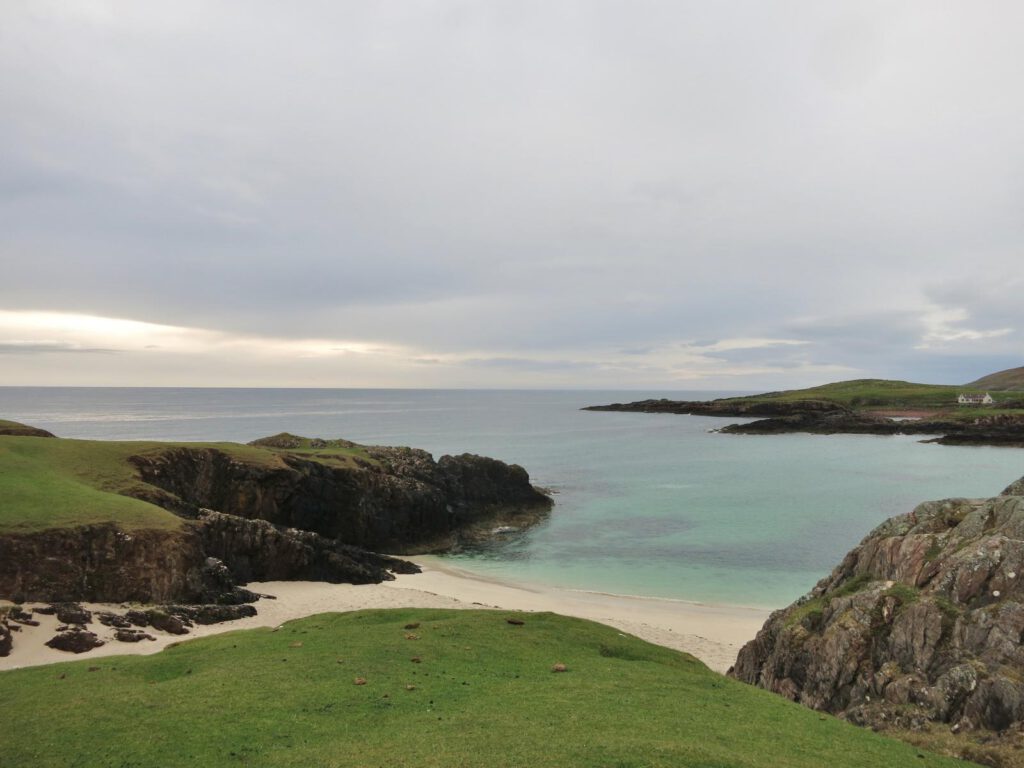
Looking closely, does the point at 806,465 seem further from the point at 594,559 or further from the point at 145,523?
the point at 145,523

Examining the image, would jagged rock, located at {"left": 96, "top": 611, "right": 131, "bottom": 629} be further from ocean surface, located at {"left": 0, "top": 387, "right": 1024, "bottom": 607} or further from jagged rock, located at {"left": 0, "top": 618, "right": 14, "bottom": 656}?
ocean surface, located at {"left": 0, "top": 387, "right": 1024, "bottom": 607}

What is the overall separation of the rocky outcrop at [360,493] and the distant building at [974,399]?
580 ft

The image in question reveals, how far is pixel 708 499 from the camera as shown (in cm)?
7362

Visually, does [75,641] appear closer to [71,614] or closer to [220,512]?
[71,614]

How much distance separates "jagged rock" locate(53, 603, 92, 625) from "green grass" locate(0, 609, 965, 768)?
6.37 meters

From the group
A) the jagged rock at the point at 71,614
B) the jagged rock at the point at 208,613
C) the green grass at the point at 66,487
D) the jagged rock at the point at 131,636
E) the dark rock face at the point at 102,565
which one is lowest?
the jagged rock at the point at 208,613

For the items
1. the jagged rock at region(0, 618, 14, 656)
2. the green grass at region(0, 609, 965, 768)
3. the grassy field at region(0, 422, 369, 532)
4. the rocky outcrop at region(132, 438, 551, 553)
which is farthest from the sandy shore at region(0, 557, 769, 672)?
the rocky outcrop at region(132, 438, 551, 553)

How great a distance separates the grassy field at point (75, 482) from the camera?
29.6 metres

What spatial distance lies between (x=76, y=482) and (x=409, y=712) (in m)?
31.7

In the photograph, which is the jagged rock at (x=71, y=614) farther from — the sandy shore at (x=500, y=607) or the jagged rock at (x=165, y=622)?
the jagged rock at (x=165, y=622)

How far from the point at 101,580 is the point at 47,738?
17.9 metres

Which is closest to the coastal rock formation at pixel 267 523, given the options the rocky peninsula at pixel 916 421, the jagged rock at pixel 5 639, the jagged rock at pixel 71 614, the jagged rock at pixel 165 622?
the jagged rock at pixel 71 614

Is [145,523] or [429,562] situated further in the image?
[429,562]

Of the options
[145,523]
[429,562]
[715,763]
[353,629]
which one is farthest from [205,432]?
[715,763]
